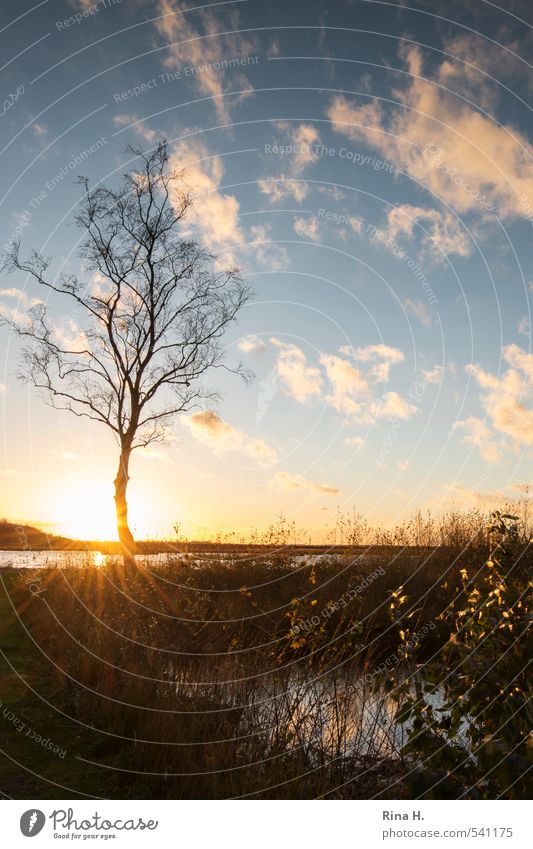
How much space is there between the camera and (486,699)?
13.9ft

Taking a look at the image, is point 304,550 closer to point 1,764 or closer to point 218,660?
point 218,660

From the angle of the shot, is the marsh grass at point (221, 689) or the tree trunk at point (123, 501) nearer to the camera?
the marsh grass at point (221, 689)
